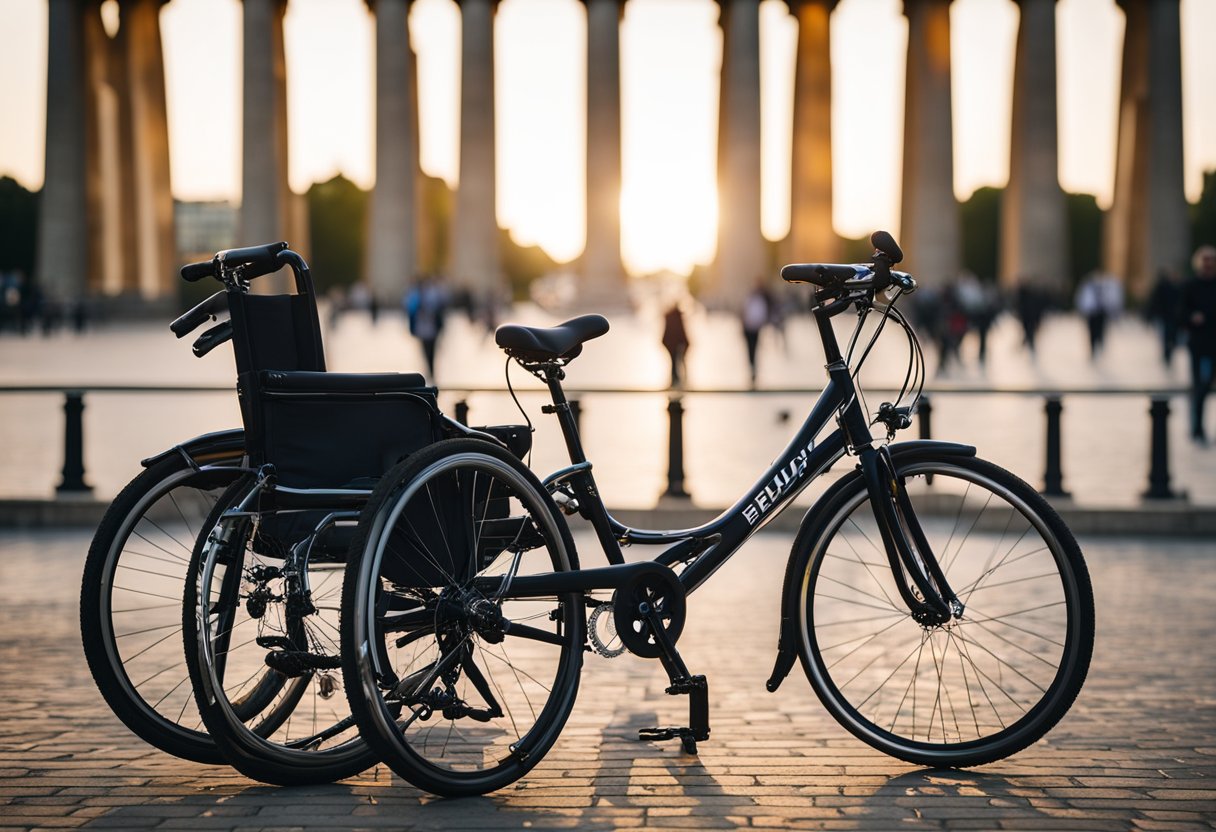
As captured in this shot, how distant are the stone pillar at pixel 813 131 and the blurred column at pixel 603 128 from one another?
11.0 meters

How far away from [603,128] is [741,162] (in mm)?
7704

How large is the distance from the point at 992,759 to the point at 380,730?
8.36 feet

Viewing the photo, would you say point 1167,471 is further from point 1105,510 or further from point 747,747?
point 747,747

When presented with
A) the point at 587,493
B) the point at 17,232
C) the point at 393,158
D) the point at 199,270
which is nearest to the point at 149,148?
the point at 393,158

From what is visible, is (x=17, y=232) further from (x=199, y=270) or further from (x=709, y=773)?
(x=709, y=773)

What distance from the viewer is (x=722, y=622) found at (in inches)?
424

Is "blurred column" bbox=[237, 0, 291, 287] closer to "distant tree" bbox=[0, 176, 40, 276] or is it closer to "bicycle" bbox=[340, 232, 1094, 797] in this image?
"distant tree" bbox=[0, 176, 40, 276]

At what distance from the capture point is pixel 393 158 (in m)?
88.3

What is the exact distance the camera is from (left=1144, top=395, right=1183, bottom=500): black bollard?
51.9 feet

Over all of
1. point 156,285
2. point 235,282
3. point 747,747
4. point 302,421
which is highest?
point 156,285

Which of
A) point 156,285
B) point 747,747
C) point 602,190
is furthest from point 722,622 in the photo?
point 156,285

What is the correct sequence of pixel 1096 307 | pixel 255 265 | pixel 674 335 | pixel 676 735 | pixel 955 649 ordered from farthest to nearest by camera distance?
1. pixel 1096 307
2. pixel 674 335
3. pixel 955 649
4. pixel 676 735
5. pixel 255 265

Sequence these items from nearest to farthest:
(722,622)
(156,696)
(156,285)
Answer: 1. (156,696)
2. (722,622)
3. (156,285)

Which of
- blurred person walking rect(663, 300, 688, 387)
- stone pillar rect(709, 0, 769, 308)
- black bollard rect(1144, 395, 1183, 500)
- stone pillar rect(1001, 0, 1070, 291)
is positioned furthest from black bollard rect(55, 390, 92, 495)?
stone pillar rect(709, 0, 769, 308)
